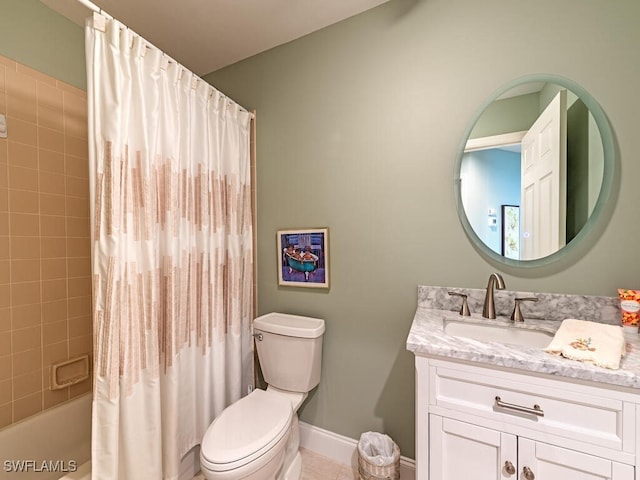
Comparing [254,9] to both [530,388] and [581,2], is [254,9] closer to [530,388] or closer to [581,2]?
[581,2]

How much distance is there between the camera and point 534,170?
1241 millimetres

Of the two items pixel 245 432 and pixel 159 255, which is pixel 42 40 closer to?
pixel 159 255

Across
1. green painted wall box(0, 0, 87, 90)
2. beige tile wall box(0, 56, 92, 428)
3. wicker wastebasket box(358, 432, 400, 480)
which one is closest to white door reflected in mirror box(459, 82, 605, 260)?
wicker wastebasket box(358, 432, 400, 480)

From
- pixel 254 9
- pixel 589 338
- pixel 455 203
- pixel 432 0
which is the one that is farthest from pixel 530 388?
pixel 254 9

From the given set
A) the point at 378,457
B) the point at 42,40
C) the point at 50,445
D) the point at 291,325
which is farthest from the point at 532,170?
the point at 50,445

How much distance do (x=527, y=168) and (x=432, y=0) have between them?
99 centimetres

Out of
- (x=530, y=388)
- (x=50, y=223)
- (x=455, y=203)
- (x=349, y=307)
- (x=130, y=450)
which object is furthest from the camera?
(x=349, y=307)

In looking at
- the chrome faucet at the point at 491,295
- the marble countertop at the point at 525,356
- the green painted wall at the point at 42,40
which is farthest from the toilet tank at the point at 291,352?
the green painted wall at the point at 42,40

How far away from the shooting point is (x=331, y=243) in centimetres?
166

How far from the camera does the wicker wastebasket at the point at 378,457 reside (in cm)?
132

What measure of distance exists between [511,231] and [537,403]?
0.73 m

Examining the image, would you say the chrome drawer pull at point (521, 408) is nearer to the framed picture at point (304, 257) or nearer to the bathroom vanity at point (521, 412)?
the bathroom vanity at point (521, 412)

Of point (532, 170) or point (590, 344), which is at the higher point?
point (532, 170)

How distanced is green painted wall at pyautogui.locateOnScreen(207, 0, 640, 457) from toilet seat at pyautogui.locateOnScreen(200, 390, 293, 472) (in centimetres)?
44
